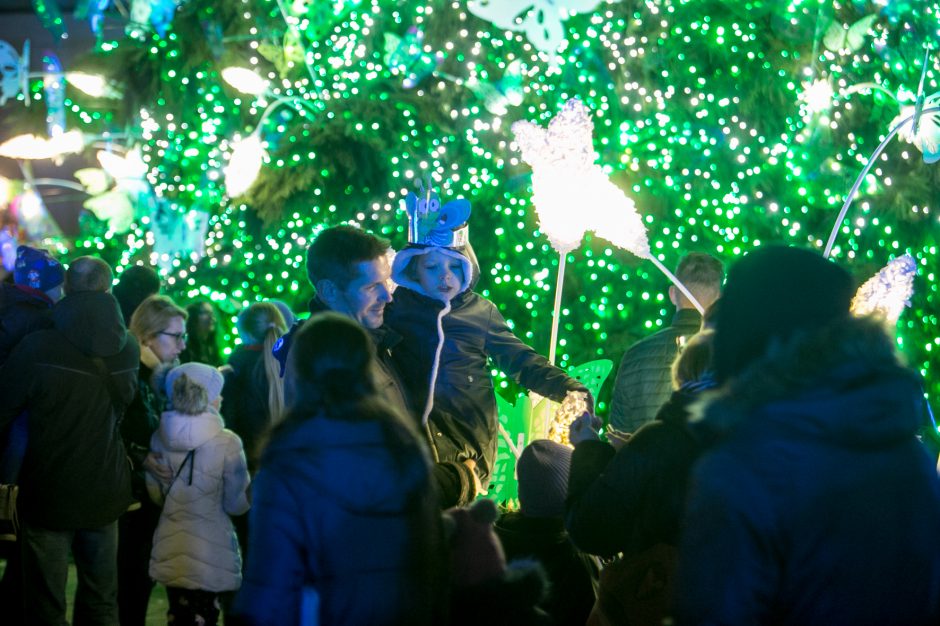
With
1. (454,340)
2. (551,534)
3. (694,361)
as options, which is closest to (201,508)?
(454,340)

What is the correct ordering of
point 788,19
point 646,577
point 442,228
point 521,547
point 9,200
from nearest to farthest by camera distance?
point 646,577 → point 521,547 → point 442,228 → point 788,19 → point 9,200

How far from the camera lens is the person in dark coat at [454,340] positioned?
13.7 feet

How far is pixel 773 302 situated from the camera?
7.98 feet

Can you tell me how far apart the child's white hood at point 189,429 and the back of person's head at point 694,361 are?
2871 mm

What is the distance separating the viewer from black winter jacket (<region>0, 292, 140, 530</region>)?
16.8 feet

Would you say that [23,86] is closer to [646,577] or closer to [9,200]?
[9,200]

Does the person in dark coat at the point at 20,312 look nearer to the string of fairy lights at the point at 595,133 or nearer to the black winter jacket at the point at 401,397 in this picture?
the black winter jacket at the point at 401,397

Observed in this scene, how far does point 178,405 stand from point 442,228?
5.82 ft

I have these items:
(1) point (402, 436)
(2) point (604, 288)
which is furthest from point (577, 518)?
(2) point (604, 288)

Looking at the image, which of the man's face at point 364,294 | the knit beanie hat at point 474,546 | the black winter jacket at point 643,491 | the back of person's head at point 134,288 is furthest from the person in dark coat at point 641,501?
the back of person's head at point 134,288

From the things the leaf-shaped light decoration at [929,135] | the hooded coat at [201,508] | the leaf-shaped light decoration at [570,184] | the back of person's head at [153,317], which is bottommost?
the hooded coat at [201,508]

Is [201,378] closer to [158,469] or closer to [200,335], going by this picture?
[158,469]

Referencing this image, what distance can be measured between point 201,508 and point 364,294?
1.99 m

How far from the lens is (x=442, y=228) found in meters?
4.46
